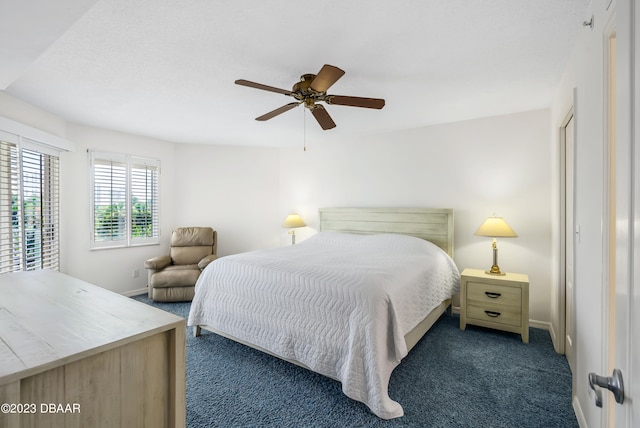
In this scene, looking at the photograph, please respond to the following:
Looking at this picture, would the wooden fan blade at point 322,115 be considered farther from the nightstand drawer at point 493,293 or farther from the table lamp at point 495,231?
the nightstand drawer at point 493,293

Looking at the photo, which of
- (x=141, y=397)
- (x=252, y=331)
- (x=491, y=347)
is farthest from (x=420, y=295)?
(x=141, y=397)

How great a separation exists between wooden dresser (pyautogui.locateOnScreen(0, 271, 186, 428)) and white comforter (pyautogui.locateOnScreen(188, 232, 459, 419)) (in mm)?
1121

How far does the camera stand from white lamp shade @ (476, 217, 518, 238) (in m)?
3.02

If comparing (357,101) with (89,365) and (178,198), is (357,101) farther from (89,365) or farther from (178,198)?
(178,198)

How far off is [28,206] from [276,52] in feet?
10.5

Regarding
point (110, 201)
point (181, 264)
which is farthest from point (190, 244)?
point (110, 201)

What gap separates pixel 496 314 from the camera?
2.94m

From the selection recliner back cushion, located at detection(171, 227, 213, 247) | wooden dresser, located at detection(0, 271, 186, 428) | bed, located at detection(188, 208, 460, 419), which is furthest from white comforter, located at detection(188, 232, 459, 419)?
recliner back cushion, located at detection(171, 227, 213, 247)

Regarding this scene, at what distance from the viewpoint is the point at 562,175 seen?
102 inches

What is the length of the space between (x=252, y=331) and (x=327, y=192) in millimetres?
2834

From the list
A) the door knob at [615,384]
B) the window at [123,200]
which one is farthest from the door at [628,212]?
the window at [123,200]

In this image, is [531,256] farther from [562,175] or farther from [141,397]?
[141,397]

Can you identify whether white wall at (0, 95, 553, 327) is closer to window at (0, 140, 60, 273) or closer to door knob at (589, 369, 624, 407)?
window at (0, 140, 60, 273)

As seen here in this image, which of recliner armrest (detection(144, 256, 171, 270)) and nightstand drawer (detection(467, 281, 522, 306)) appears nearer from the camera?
nightstand drawer (detection(467, 281, 522, 306))
